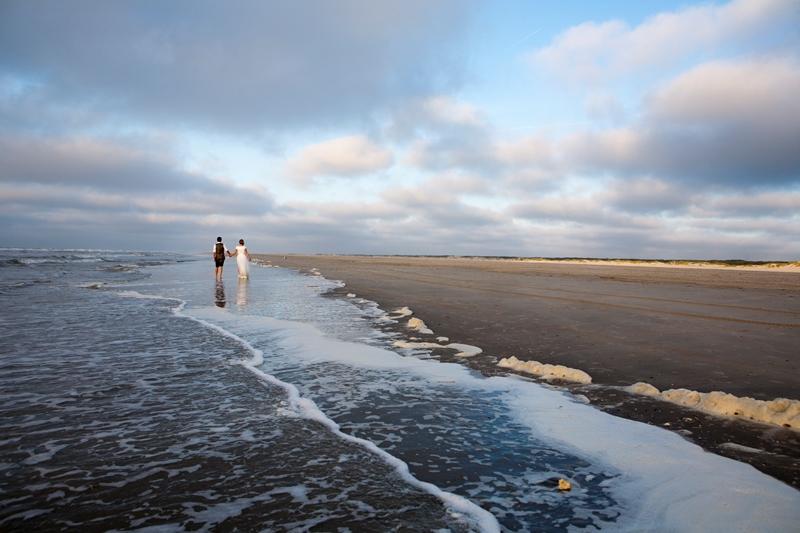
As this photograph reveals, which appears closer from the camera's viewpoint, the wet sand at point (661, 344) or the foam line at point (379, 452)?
the foam line at point (379, 452)

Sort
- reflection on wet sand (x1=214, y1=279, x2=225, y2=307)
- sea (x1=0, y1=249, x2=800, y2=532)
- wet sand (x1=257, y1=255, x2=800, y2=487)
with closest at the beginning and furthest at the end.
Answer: sea (x1=0, y1=249, x2=800, y2=532), wet sand (x1=257, y1=255, x2=800, y2=487), reflection on wet sand (x1=214, y1=279, x2=225, y2=307)

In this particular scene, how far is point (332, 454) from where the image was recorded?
13.7ft

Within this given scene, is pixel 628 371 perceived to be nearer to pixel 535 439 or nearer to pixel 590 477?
pixel 535 439

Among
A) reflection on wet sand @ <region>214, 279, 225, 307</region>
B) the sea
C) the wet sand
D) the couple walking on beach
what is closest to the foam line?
the sea

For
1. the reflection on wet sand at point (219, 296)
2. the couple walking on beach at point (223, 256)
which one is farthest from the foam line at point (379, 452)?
the couple walking on beach at point (223, 256)

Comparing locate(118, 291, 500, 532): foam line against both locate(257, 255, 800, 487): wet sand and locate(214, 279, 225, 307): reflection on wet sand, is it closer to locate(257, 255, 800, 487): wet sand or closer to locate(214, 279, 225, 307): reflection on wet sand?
locate(257, 255, 800, 487): wet sand

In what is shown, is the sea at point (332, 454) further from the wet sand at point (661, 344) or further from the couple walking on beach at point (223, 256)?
the couple walking on beach at point (223, 256)

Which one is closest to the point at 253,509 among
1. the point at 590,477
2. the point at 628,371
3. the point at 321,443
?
the point at 321,443

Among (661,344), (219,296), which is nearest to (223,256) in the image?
(219,296)

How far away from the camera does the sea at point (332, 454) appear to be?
3.20 meters

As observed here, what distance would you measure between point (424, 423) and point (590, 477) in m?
1.81

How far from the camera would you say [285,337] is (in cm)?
1015

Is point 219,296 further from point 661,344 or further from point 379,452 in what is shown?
point 379,452

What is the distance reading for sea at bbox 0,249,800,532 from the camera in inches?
126
